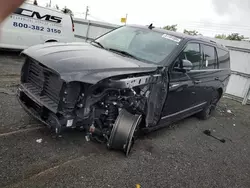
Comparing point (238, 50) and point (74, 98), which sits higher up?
point (238, 50)

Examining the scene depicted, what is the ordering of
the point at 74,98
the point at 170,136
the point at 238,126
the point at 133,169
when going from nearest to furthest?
the point at 74,98
the point at 133,169
the point at 170,136
the point at 238,126

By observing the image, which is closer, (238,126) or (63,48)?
(63,48)

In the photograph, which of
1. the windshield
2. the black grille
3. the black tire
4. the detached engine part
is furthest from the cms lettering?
the detached engine part

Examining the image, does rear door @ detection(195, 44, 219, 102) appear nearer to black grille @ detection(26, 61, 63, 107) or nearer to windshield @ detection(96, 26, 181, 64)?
windshield @ detection(96, 26, 181, 64)

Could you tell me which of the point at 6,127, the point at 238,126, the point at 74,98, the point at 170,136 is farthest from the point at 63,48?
the point at 238,126

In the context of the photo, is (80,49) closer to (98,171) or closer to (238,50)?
(98,171)

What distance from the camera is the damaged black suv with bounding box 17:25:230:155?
3.12 m

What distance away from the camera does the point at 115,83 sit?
3119 mm

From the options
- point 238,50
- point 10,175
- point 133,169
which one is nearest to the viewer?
point 10,175

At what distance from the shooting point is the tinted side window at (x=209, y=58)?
5.12 meters

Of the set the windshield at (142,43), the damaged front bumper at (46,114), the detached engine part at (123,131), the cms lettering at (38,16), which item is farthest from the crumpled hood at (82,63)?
the cms lettering at (38,16)

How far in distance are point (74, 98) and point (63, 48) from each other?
101 cm

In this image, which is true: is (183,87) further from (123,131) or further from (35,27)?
(35,27)

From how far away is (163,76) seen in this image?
12.7 ft
